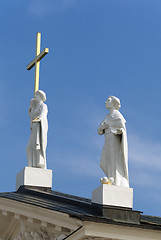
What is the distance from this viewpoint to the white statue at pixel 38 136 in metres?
19.1

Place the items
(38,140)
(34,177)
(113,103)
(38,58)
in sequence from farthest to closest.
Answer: (38,58) → (34,177) → (38,140) → (113,103)

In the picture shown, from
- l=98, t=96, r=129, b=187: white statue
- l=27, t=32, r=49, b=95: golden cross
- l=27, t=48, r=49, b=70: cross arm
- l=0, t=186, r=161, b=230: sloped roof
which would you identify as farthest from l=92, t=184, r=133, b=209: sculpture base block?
l=27, t=48, r=49, b=70: cross arm

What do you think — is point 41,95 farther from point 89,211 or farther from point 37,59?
point 89,211

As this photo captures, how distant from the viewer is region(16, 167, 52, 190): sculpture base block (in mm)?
19078

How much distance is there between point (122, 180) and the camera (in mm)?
16094

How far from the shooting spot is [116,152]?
53.6 feet

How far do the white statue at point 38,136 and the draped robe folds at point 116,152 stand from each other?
2873 millimetres

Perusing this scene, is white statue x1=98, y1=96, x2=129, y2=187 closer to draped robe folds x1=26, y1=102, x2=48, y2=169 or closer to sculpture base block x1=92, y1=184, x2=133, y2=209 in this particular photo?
sculpture base block x1=92, y1=184, x2=133, y2=209

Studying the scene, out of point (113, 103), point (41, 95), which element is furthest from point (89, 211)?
point (41, 95)

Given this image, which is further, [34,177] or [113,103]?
[34,177]

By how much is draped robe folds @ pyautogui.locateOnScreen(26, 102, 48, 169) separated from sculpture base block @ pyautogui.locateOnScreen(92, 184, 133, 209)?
3648mm

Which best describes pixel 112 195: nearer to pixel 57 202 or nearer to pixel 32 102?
pixel 57 202

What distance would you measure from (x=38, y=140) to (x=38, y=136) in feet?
0.37

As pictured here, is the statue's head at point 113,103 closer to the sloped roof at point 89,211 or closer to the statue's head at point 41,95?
the sloped roof at point 89,211
